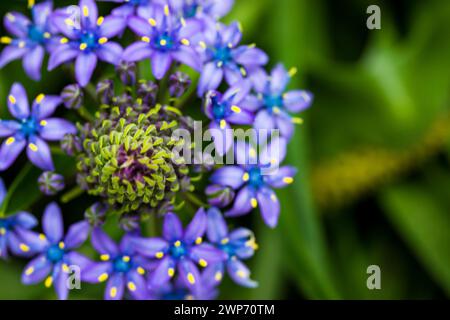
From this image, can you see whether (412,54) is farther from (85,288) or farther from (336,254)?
(85,288)

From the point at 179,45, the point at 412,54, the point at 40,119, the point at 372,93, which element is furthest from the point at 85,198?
the point at 412,54

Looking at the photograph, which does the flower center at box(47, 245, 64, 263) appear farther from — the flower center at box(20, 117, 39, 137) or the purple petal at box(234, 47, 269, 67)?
the purple petal at box(234, 47, 269, 67)

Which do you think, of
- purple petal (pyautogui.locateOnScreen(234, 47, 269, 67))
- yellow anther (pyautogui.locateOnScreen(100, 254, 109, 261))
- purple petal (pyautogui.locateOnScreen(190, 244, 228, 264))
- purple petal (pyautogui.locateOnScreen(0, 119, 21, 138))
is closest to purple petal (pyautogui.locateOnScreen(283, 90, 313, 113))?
purple petal (pyautogui.locateOnScreen(234, 47, 269, 67))

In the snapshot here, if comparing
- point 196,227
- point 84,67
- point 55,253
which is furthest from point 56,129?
point 196,227

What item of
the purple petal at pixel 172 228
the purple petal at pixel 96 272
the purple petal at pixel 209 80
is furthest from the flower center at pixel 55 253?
the purple petal at pixel 209 80

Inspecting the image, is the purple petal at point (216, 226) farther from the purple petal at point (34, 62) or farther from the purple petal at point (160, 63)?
the purple petal at point (34, 62)

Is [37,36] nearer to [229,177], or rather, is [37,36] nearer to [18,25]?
[18,25]
